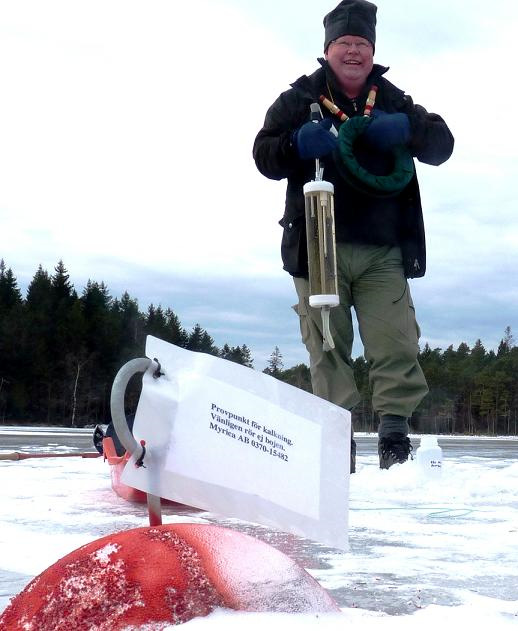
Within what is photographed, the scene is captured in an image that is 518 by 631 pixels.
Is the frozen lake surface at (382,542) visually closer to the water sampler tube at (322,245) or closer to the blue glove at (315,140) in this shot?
the water sampler tube at (322,245)

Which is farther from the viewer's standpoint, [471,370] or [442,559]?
[471,370]

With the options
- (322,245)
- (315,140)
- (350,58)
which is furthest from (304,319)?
(350,58)

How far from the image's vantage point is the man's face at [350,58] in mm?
3352

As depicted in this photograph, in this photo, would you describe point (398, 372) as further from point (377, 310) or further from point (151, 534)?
point (151, 534)

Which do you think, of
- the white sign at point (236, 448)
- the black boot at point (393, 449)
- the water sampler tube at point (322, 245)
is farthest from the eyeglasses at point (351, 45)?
the white sign at point (236, 448)

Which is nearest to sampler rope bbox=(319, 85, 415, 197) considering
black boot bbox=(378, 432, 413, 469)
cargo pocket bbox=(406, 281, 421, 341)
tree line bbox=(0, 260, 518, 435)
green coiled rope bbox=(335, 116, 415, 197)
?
green coiled rope bbox=(335, 116, 415, 197)

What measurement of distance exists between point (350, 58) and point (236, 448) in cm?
267

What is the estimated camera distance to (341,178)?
3402 mm

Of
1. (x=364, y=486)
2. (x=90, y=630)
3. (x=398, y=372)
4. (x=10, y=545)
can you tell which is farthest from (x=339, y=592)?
(x=398, y=372)

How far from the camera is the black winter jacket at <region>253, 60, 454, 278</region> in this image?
3.35m

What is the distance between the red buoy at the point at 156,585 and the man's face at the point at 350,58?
2.77 m

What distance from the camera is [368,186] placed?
10.8 feet

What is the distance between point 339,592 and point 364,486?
1585mm

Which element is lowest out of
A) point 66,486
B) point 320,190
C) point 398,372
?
point 66,486
